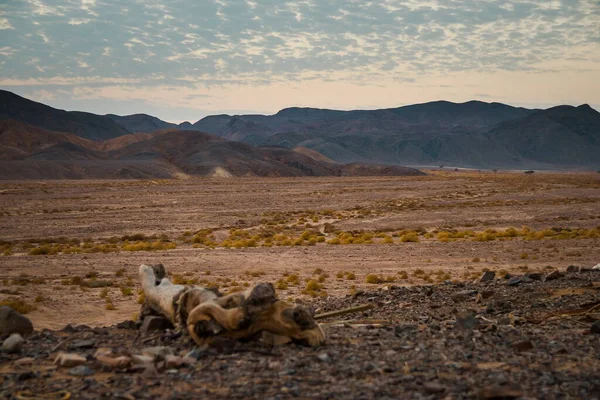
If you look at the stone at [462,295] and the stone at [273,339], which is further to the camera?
the stone at [462,295]

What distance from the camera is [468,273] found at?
68.6 feet

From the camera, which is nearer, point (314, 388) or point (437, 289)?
point (314, 388)

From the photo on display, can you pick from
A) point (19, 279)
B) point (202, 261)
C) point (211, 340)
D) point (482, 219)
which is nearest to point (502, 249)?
point (202, 261)

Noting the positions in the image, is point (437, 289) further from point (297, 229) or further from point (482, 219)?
point (482, 219)

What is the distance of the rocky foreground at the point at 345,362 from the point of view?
734 centimetres

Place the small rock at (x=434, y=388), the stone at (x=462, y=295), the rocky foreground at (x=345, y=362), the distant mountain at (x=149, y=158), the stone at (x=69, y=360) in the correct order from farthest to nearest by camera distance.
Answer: the distant mountain at (x=149, y=158)
the stone at (x=462, y=295)
the stone at (x=69, y=360)
the rocky foreground at (x=345, y=362)
the small rock at (x=434, y=388)

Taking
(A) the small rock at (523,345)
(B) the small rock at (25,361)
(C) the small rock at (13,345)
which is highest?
(A) the small rock at (523,345)

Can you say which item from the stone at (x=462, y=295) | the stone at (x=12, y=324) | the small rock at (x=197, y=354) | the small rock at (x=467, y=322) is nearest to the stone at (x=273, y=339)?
the small rock at (x=197, y=354)

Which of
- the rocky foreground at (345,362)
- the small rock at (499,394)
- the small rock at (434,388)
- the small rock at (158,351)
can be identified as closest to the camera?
the small rock at (499,394)

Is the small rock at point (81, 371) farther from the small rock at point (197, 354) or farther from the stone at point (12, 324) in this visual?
the stone at point (12, 324)

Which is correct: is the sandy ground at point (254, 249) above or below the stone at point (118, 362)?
below

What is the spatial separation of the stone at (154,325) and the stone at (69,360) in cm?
201

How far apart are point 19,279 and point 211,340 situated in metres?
13.5

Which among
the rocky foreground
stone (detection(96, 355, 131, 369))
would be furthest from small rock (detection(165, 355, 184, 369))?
stone (detection(96, 355, 131, 369))
